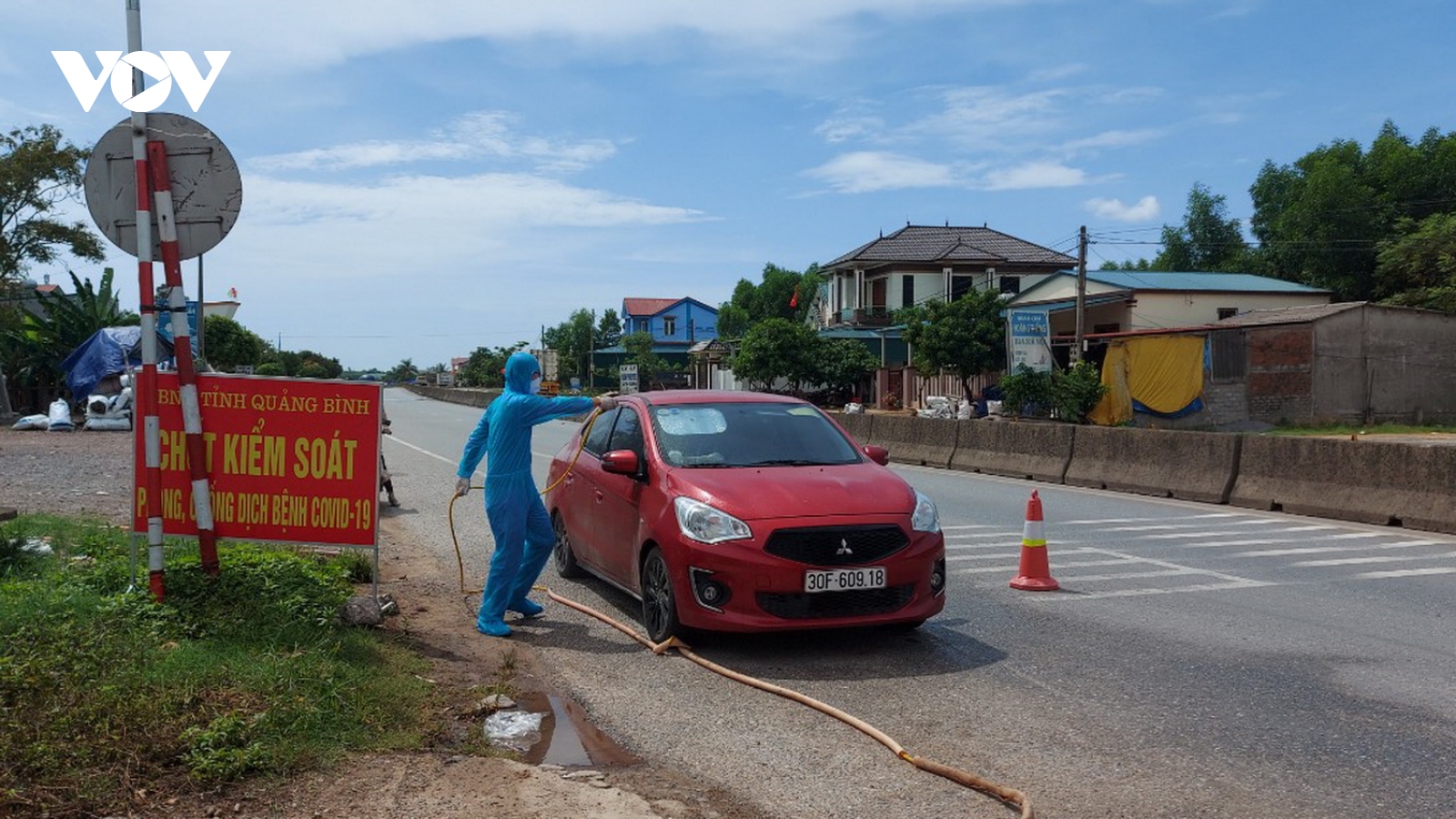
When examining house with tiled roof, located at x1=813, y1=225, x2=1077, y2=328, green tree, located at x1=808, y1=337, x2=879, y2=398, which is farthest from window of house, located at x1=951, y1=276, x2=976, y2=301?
green tree, located at x1=808, y1=337, x2=879, y2=398

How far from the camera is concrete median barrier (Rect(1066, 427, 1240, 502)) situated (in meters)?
16.1

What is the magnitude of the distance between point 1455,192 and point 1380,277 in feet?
A: 18.7

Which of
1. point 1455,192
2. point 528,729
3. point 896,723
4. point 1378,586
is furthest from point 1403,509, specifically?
point 1455,192

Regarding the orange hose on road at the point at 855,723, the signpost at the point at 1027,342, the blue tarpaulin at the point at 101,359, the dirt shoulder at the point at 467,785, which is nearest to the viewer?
the dirt shoulder at the point at 467,785

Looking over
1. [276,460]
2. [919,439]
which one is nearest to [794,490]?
[276,460]

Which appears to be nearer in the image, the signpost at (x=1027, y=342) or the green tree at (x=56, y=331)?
the signpost at (x=1027, y=342)

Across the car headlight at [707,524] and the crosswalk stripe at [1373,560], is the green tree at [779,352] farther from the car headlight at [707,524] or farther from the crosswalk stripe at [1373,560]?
the car headlight at [707,524]

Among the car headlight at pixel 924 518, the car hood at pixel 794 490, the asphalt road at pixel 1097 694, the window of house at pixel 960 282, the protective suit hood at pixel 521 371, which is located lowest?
the asphalt road at pixel 1097 694

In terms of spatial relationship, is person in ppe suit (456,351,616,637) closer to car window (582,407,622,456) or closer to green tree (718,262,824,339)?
car window (582,407,622,456)

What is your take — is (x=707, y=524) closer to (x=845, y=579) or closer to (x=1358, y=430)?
(x=845, y=579)

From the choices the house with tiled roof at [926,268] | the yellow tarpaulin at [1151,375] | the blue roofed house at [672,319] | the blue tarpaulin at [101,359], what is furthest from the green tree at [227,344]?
the blue roofed house at [672,319]

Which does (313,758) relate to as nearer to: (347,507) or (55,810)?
(55,810)

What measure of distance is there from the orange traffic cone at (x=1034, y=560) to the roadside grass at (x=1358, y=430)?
80.3 feet

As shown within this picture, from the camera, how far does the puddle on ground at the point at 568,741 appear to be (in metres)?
5.04
